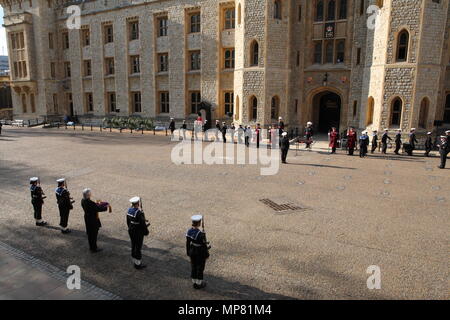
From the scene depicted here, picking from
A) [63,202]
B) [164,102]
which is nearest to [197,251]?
[63,202]

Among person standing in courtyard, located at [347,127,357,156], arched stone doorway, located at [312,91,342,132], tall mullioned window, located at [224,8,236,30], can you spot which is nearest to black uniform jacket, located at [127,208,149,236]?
person standing in courtyard, located at [347,127,357,156]

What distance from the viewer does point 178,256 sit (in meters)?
7.43

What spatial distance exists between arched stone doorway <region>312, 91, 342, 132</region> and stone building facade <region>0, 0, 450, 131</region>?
3.1 inches

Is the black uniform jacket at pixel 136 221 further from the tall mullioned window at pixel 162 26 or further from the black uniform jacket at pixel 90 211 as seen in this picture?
the tall mullioned window at pixel 162 26

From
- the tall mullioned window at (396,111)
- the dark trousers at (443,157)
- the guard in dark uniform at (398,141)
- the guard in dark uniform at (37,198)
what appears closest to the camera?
the guard in dark uniform at (37,198)

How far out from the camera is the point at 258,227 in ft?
29.2

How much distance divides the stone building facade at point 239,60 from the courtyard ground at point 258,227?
6898 mm

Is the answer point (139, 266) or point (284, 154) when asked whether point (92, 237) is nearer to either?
point (139, 266)

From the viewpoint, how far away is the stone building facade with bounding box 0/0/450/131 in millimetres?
19656

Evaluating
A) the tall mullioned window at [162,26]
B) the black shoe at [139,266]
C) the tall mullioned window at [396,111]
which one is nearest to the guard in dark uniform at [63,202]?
the black shoe at [139,266]

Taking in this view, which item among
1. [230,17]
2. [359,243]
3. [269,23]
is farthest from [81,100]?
[359,243]

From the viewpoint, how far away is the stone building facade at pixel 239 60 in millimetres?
19656

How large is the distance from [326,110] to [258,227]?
19.5m

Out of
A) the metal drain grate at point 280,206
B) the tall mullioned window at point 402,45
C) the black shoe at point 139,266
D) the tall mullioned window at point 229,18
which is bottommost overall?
the black shoe at point 139,266
